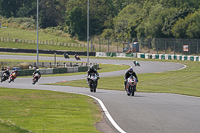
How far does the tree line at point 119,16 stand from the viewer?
9106cm

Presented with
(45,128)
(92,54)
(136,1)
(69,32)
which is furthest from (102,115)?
(136,1)

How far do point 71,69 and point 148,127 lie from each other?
134 feet

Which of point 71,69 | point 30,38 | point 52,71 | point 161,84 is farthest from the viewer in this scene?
point 30,38

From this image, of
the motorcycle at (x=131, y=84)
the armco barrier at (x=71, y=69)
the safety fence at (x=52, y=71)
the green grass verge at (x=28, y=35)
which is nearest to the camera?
the motorcycle at (x=131, y=84)

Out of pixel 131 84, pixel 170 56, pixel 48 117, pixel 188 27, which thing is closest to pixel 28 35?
pixel 188 27

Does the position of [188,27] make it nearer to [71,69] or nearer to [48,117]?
[71,69]

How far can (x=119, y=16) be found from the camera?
123 metres

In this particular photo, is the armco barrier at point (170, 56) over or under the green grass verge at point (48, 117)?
over

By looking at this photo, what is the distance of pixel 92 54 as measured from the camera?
85750mm

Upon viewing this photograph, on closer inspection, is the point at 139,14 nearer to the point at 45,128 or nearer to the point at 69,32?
the point at 69,32

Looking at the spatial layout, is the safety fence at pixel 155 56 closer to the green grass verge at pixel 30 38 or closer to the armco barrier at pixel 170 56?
the armco barrier at pixel 170 56

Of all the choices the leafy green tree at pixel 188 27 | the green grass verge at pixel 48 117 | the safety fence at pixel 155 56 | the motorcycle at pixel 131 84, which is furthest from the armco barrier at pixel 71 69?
the leafy green tree at pixel 188 27

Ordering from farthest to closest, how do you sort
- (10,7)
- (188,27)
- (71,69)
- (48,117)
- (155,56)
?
(10,7)
(188,27)
(155,56)
(71,69)
(48,117)

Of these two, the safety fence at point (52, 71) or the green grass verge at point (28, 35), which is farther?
the green grass verge at point (28, 35)
